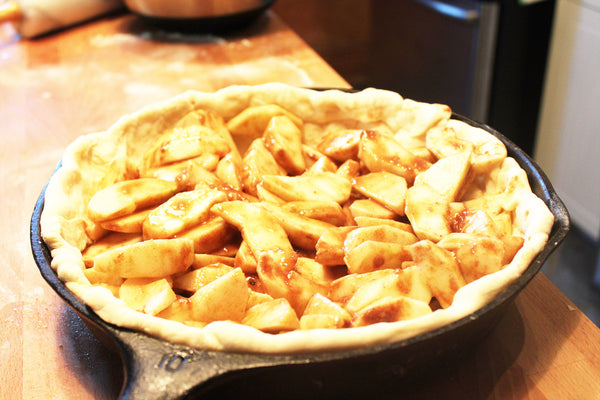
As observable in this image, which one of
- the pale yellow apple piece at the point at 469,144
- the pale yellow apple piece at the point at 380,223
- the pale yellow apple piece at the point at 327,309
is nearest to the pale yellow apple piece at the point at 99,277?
the pale yellow apple piece at the point at 327,309

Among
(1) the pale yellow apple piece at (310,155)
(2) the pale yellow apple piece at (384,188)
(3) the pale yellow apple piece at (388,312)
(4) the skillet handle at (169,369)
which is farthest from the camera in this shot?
(1) the pale yellow apple piece at (310,155)

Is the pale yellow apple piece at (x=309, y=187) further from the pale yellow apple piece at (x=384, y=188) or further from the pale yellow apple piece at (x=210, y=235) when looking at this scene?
the pale yellow apple piece at (x=210, y=235)

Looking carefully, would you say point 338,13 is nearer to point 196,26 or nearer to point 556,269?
point 196,26

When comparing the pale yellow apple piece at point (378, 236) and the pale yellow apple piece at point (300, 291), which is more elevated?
the pale yellow apple piece at point (378, 236)

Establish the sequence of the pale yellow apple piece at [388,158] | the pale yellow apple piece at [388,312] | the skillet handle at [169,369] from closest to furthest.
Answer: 1. the skillet handle at [169,369]
2. the pale yellow apple piece at [388,312]
3. the pale yellow apple piece at [388,158]

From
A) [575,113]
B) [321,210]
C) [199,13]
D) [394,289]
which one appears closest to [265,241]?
[321,210]

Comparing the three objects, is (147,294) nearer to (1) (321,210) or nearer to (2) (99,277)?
(2) (99,277)

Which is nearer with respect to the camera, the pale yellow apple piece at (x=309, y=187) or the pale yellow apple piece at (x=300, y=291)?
the pale yellow apple piece at (x=300, y=291)
